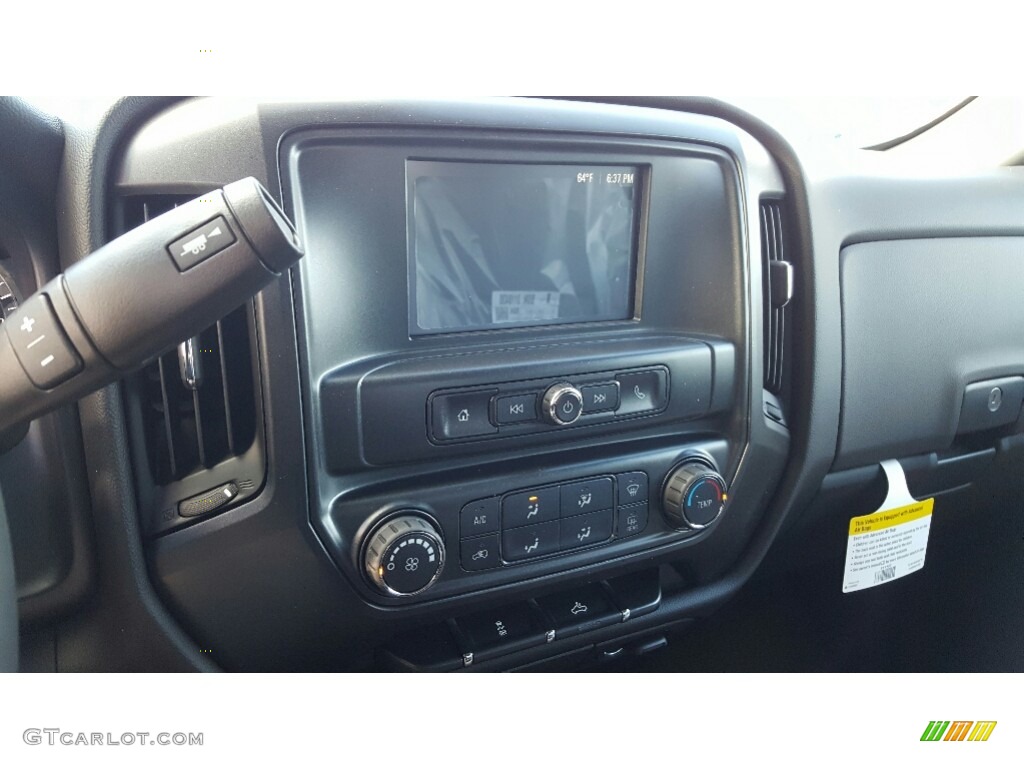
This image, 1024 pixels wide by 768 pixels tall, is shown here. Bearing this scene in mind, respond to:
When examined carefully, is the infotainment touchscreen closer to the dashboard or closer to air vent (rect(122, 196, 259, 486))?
the dashboard

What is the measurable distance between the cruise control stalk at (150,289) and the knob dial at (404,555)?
0.22 metres

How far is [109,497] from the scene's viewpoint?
1.70 ft

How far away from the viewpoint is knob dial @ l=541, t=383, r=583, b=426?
57 cm

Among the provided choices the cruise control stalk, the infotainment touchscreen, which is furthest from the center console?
the cruise control stalk

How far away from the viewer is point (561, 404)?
57cm

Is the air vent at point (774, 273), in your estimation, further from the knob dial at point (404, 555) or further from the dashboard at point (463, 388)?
the knob dial at point (404, 555)

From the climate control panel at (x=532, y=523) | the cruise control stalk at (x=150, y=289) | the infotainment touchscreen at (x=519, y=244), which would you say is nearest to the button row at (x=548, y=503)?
the climate control panel at (x=532, y=523)

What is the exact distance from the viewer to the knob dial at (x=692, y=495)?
653mm

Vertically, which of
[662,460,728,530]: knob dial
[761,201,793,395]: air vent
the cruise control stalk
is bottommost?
[662,460,728,530]: knob dial

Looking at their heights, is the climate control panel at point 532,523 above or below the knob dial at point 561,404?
below

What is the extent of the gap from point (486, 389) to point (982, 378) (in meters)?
0.63

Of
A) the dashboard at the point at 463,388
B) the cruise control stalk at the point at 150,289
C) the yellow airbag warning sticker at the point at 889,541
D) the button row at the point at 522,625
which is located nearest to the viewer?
the cruise control stalk at the point at 150,289
